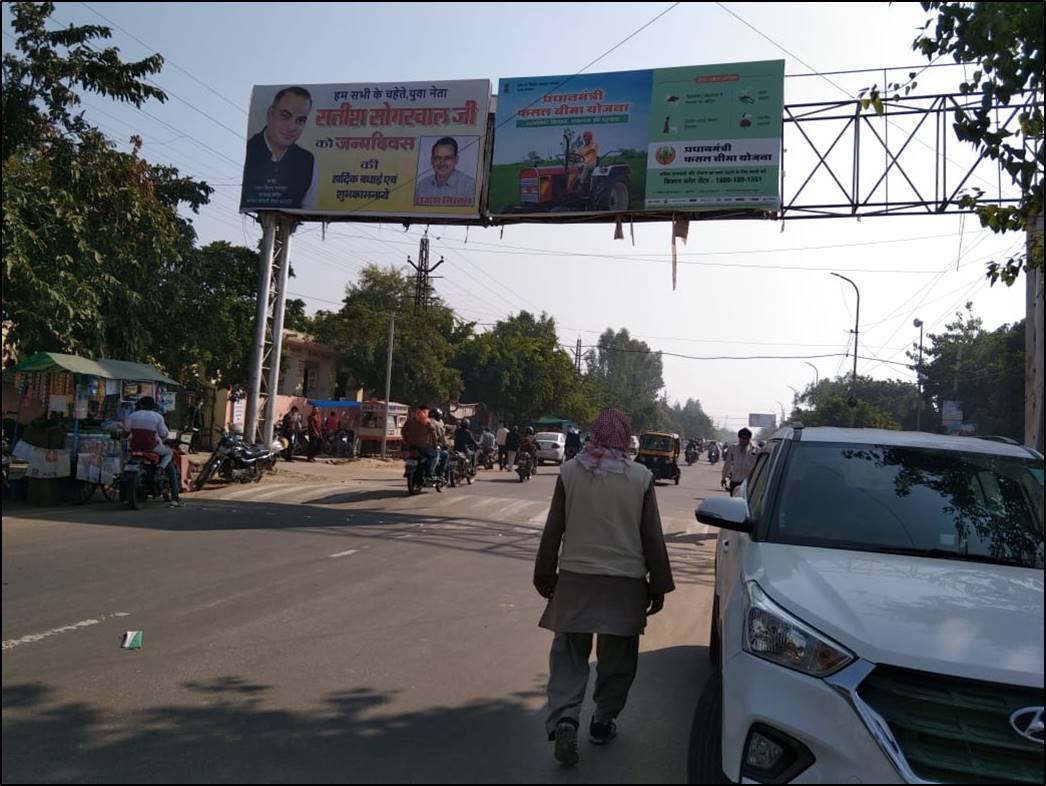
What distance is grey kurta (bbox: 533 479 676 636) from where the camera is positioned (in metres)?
3.91

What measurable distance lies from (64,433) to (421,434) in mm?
6582

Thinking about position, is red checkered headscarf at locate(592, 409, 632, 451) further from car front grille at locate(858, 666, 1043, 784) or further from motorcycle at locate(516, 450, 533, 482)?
motorcycle at locate(516, 450, 533, 482)

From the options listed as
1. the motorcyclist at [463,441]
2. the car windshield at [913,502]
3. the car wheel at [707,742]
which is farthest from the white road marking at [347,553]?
the motorcyclist at [463,441]

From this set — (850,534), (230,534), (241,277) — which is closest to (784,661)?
(850,534)

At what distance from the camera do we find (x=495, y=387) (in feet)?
156

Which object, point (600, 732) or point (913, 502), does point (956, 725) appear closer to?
point (913, 502)

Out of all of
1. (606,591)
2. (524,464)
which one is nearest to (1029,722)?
(606,591)

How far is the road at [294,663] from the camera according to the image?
12.2 feet

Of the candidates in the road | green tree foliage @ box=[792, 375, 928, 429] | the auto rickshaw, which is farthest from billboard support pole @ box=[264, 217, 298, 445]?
green tree foliage @ box=[792, 375, 928, 429]

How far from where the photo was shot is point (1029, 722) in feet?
8.75

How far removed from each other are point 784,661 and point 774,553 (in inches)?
28.3

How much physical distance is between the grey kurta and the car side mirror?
24cm

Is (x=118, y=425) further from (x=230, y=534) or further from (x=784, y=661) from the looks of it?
(x=784, y=661)

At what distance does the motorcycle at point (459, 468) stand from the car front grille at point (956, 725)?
16.3m
